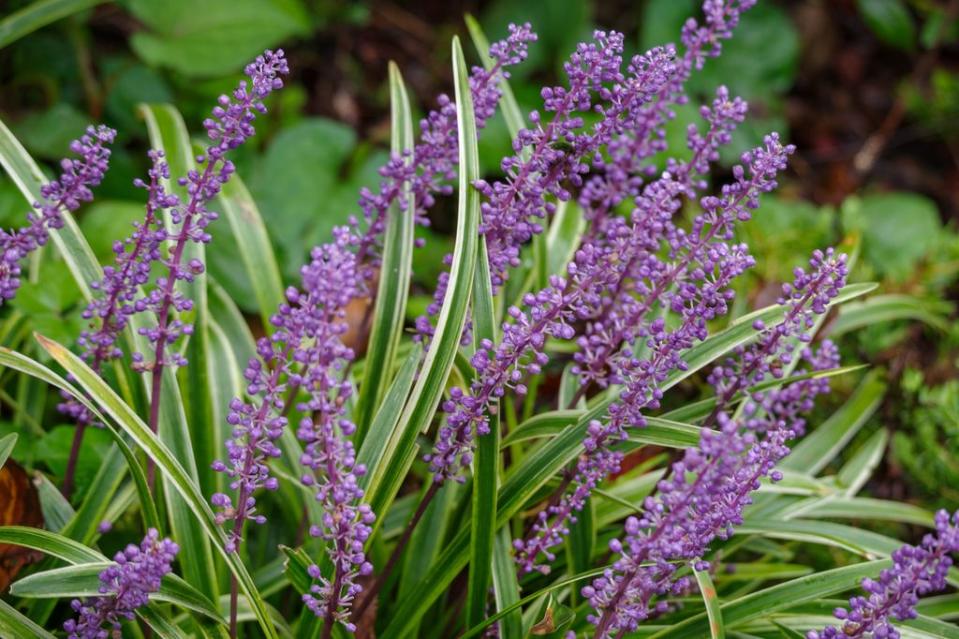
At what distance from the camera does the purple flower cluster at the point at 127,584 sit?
1693mm

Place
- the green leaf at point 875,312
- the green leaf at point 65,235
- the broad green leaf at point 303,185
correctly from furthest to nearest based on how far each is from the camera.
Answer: the broad green leaf at point 303,185
the green leaf at point 875,312
the green leaf at point 65,235

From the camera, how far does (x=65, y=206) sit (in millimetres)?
2080

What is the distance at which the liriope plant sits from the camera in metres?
1.82

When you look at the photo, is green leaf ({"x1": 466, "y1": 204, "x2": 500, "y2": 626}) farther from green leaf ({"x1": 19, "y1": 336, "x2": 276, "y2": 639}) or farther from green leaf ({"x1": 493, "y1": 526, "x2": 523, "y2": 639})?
green leaf ({"x1": 19, "y1": 336, "x2": 276, "y2": 639})

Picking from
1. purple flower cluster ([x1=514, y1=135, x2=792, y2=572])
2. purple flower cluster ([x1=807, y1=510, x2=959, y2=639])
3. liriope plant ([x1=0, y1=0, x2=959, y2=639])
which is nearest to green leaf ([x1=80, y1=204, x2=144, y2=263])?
liriope plant ([x1=0, y1=0, x2=959, y2=639])

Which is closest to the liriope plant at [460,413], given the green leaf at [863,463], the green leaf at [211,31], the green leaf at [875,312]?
the green leaf at [863,463]

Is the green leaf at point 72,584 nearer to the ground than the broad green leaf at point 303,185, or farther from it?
nearer to the ground

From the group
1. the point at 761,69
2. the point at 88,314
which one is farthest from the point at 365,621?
the point at 761,69

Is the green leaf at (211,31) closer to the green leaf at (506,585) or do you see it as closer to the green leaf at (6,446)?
the green leaf at (6,446)

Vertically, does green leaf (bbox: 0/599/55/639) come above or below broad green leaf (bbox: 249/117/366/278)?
below

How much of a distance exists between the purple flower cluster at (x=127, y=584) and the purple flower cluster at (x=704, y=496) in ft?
2.58

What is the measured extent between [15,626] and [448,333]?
111 centimetres

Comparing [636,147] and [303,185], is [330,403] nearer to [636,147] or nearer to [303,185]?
[636,147]

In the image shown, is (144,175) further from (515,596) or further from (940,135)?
(940,135)
